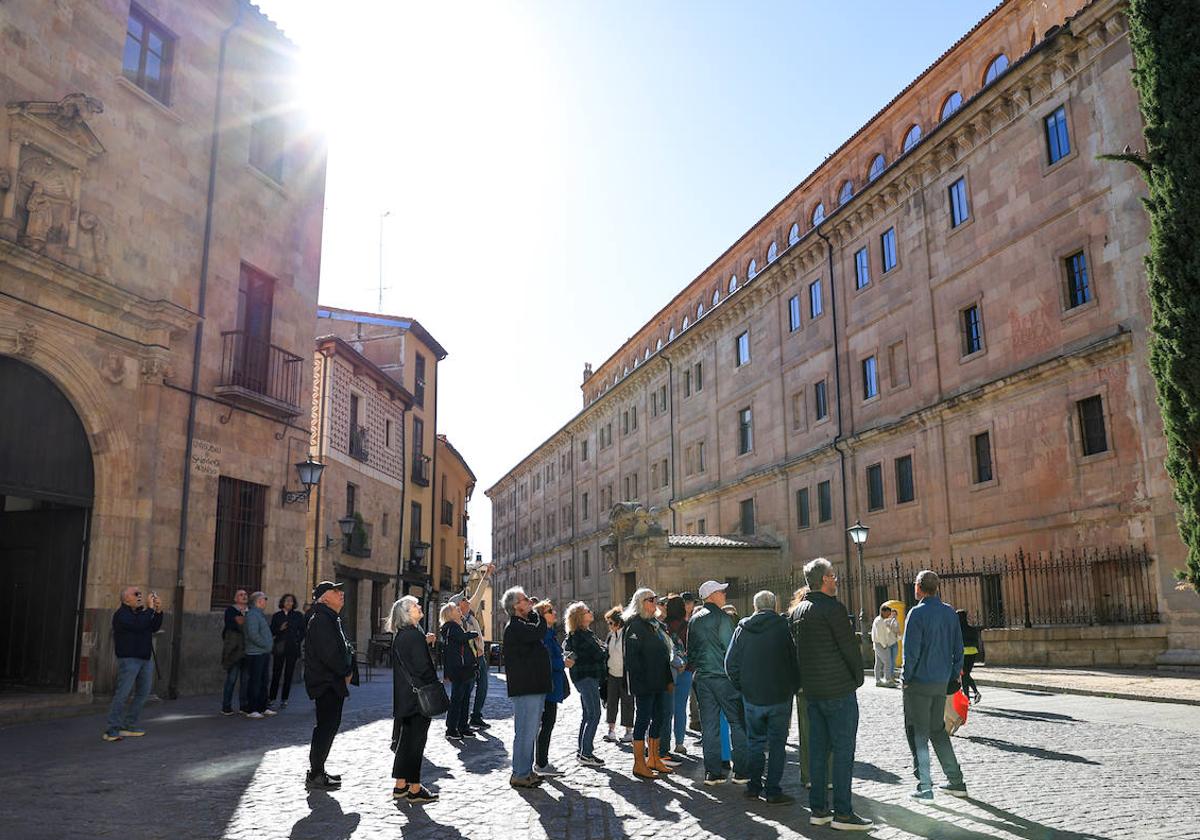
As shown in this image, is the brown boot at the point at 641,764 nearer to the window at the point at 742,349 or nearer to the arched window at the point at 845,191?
the arched window at the point at 845,191

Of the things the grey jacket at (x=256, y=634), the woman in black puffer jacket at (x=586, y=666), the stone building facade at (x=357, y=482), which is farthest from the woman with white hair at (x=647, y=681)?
the stone building facade at (x=357, y=482)

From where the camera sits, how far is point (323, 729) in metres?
8.15

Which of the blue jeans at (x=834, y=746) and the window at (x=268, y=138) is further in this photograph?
the window at (x=268, y=138)

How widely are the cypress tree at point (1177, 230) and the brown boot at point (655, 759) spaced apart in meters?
11.7

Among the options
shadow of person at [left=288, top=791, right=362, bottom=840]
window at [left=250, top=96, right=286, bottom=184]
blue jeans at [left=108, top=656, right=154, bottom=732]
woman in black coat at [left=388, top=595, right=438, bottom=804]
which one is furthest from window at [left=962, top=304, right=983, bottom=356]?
shadow of person at [left=288, top=791, right=362, bottom=840]

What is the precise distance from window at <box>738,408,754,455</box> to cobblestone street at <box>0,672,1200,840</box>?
2645 cm

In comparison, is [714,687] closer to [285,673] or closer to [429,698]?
[429,698]

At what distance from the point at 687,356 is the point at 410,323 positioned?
14083 millimetres

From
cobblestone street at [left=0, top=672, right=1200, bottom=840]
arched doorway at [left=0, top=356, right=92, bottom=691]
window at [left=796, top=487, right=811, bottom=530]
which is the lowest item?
cobblestone street at [left=0, top=672, right=1200, bottom=840]

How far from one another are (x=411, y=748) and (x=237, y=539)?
11.3m

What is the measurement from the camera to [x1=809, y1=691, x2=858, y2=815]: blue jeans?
6.67 m

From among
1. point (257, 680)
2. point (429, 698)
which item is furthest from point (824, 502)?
point (429, 698)

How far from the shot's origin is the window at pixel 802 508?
34000 mm

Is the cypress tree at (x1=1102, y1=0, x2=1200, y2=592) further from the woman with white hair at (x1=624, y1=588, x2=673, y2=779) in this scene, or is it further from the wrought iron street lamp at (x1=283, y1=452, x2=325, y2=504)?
the wrought iron street lamp at (x1=283, y1=452, x2=325, y2=504)
